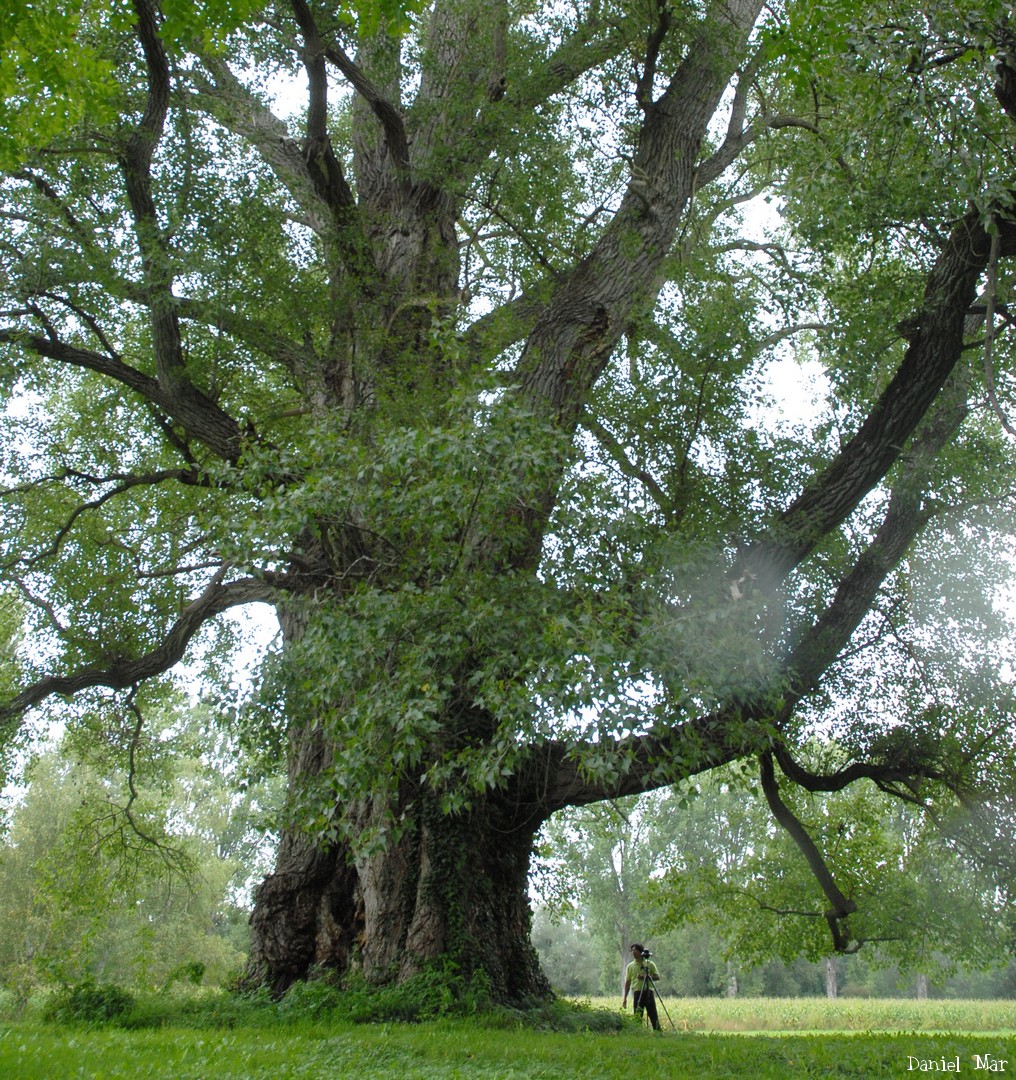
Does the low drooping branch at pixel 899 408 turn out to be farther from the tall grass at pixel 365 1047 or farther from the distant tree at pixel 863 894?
the tall grass at pixel 365 1047

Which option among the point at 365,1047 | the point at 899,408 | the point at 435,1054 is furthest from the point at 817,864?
the point at 365,1047

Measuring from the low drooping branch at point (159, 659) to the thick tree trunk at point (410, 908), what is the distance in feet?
8.38

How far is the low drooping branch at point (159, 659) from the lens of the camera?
988 cm

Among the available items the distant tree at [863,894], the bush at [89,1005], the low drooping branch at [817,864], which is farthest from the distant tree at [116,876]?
the distant tree at [863,894]

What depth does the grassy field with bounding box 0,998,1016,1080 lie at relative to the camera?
502 centimetres

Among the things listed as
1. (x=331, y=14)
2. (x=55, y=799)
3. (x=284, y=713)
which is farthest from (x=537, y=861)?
(x=55, y=799)

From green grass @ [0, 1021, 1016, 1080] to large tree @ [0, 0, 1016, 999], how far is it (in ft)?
4.31

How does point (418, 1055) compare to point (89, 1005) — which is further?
point (89, 1005)

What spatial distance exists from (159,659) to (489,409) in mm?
5916

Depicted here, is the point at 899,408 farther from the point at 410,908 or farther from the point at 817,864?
the point at 410,908

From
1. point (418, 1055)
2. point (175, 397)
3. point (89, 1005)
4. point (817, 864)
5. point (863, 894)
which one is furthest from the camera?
point (863, 894)

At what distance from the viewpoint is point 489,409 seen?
256 inches

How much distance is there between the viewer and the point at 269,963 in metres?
8.92

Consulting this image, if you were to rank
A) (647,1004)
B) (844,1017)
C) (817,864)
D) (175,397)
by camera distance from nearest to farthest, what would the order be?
(175,397) < (817,864) < (647,1004) < (844,1017)
